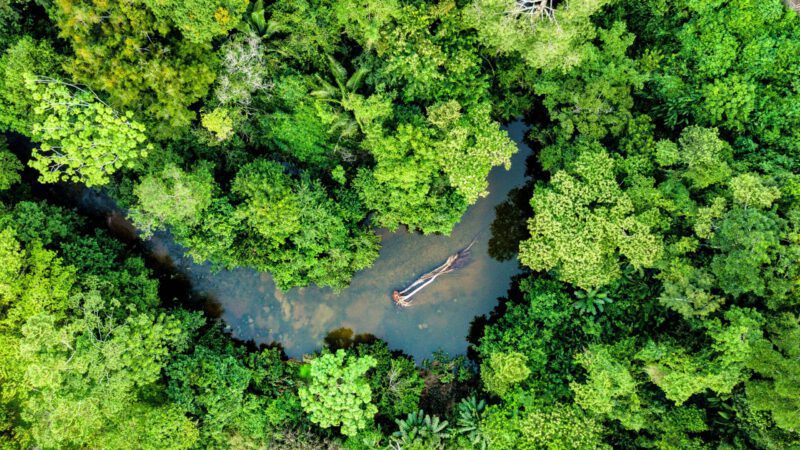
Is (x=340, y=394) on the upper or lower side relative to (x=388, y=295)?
lower

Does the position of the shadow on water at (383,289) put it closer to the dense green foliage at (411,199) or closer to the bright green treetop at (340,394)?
the dense green foliage at (411,199)

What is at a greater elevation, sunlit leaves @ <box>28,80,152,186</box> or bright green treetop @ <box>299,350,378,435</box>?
sunlit leaves @ <box>28,80,152,186</box>

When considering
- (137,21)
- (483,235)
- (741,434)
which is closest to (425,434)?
(483,235)

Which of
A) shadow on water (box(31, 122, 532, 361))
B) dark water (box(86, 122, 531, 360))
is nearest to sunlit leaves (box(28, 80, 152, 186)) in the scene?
shadow on water (box(31, 122, 532, 361))

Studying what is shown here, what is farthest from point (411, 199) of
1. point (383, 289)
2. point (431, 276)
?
point (383, 289)

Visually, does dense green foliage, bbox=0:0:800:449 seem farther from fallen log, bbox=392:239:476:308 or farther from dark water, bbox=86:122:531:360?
fallen log, bbox=392:239:476:308

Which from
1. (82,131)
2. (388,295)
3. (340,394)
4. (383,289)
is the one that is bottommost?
(340,394)

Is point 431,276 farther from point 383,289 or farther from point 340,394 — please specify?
point 340,394
